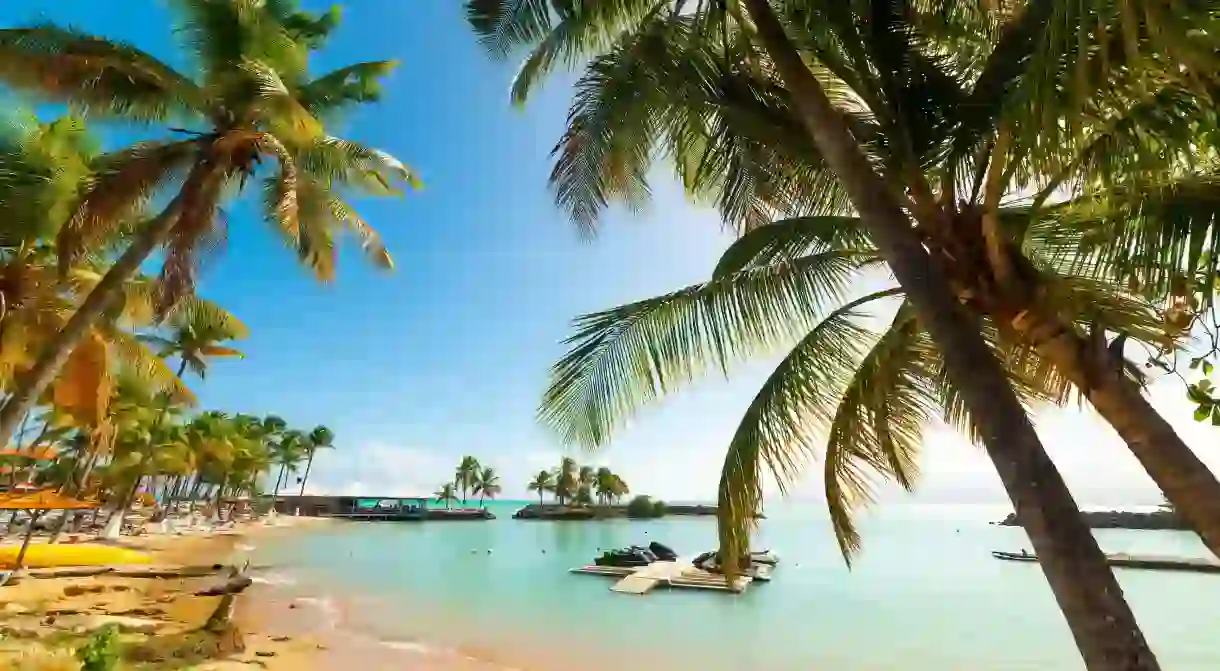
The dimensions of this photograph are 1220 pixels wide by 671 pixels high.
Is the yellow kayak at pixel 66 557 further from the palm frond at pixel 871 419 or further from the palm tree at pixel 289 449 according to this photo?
the palm tree at pixel 289 449

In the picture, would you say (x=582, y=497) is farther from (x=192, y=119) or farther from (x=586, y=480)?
(x=192, y=119)

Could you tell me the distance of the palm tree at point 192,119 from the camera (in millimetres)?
6996

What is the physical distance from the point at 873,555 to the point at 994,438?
1986 inches

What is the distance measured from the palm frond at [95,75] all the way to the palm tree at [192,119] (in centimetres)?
1

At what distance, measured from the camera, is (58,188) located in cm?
870

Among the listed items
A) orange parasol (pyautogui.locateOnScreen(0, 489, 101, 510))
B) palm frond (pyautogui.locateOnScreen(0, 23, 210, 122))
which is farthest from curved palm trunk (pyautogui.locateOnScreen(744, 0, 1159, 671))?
orange parasol (pyautogui.locateOnScreen(0, 489, 101, 510))

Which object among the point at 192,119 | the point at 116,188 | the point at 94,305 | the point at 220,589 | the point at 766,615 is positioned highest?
the point at 192,119

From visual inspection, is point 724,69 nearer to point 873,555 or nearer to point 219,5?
point 219,5

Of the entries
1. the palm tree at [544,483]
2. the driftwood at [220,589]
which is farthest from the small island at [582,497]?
the driftwood at [220,589]

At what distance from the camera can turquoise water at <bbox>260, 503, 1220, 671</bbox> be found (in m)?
16.7

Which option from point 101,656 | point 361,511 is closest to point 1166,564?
point 101,656

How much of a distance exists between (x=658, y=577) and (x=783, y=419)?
24498mm

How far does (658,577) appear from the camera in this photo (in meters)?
27.1

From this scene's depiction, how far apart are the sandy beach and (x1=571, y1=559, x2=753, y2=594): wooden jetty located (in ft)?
35.9
